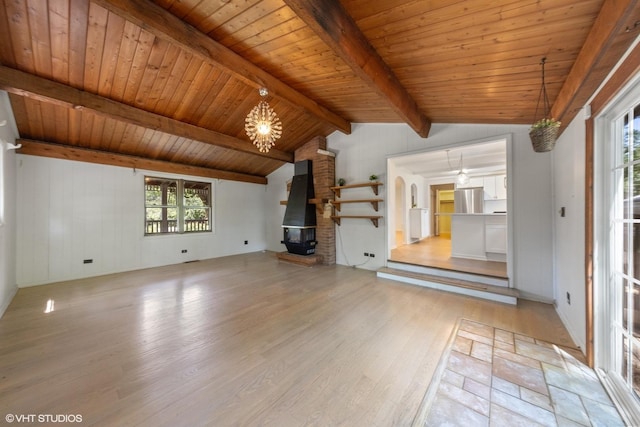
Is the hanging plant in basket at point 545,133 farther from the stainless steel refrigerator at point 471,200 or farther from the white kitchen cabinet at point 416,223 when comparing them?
the white kitchen cabinet at point 416,223

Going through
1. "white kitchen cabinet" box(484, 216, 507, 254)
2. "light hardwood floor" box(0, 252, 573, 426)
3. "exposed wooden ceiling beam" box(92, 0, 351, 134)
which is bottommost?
"light hardwood floor" box(0, 252, 573, 426)

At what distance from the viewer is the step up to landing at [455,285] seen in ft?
10.8

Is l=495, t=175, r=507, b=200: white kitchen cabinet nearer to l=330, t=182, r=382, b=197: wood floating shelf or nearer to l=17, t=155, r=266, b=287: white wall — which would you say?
l=330, t=182, r=382, b=197: wood floating shelf

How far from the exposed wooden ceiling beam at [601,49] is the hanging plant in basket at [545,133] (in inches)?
8.3

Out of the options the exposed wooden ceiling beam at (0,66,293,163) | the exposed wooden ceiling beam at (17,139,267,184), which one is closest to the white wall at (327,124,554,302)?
the exposed wooden ceiling beam at (0,66,293,163)

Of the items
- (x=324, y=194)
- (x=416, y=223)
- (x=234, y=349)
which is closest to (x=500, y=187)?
(x=416, y=223)

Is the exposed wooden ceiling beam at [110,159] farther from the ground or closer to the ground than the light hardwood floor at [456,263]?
farther from the ground

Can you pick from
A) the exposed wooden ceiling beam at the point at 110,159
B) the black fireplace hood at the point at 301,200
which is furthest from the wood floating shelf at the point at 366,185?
the exposed wooden ceiling beam at the point at 110,159

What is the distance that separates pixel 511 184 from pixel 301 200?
13.3 feet

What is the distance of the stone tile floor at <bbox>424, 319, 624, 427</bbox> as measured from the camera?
143 cm

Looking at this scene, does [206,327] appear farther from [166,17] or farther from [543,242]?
[543,242]

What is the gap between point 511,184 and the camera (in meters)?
3.54

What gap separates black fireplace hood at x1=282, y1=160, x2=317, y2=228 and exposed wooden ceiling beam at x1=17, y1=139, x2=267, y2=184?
2116 millimetres

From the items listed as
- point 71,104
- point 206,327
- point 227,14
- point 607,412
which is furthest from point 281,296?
point 71,104
